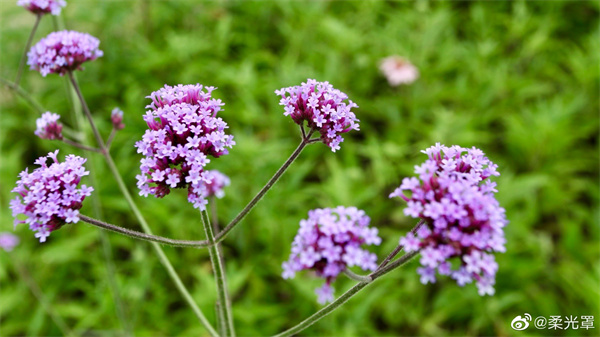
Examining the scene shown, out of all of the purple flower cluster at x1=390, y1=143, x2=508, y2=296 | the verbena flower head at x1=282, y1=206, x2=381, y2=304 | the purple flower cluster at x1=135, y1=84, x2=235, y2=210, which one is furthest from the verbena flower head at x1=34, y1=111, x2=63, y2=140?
the purple flower cluster at x1=390, y1=143, x2=508, y2=296

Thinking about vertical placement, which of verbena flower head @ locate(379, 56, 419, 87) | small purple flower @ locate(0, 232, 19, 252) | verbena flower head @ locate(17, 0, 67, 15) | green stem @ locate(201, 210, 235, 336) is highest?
verbena flower head @ locate(379, 56, 419, 87)

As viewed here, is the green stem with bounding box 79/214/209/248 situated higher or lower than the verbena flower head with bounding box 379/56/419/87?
lower

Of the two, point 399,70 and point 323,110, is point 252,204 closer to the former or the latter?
point 323,110

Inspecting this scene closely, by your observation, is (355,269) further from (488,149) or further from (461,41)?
(461,41)

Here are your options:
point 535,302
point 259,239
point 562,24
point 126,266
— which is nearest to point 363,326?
point 259,239

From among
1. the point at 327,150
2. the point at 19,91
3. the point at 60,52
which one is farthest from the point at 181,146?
the point at 327,150

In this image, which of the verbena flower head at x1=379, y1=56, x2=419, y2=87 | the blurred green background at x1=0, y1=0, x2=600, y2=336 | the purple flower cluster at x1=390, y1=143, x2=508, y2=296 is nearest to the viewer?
the purple flower cluster at x1=390, y1=143, x2=508, y2=296

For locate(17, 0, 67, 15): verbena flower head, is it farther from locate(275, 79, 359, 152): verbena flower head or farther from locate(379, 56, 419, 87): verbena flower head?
locate(379, 56, 419, 87): verbena flower head
